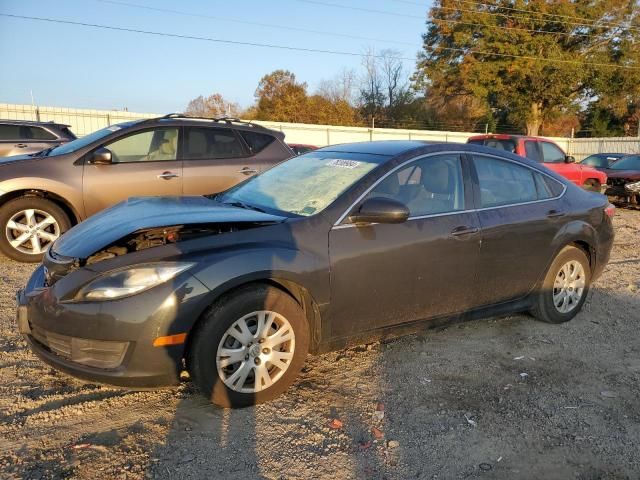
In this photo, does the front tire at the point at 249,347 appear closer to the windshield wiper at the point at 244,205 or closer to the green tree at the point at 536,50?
the windshield wiper at the point at 244,205

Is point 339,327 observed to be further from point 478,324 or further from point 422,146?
point 478,324

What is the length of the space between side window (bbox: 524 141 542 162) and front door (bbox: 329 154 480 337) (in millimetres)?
8336

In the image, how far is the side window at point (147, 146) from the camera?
659 cm

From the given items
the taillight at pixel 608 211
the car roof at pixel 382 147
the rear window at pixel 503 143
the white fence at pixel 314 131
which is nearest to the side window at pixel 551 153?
the rear window at pixel 503 143

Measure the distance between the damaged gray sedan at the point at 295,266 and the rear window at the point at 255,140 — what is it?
2.92m

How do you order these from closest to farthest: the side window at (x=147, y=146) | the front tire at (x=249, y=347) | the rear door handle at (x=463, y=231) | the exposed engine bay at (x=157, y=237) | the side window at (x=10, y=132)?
the front tire at (x=249, y=347), the exposed engine bay at (x=157, y=237), the rear door handle at (x=463, y=231), the side window at (x=147, y=146), the side window at (x=10, y=132)

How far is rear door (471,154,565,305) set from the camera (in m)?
4.04

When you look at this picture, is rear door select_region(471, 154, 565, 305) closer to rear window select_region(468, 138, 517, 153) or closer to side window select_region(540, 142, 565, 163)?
rear window select_region(468, 138, 517, 153)

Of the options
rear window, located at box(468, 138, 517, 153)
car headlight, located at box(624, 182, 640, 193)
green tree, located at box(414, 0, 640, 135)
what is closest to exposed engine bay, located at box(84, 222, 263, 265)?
rear window, located at box(468, 138, 517, 153)

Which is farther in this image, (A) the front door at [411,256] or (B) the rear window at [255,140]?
(B) the rear window at [255,140]

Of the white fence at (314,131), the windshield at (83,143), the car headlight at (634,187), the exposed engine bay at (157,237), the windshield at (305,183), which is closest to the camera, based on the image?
the exposed engine bay at (157,237)

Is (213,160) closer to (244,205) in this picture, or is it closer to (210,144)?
(210,144)

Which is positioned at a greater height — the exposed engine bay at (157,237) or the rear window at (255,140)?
the rear window at (255,140)

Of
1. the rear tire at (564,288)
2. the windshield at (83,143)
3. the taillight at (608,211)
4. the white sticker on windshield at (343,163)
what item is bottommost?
the rear tire at (564,288)
